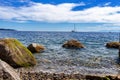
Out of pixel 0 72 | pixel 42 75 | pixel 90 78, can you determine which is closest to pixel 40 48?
pixel 42 75

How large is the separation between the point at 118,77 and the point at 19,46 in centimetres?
982

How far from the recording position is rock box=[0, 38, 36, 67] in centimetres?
1969

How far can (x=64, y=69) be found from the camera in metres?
20.1

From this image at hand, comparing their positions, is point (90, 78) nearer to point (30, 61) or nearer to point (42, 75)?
point (42, 75)

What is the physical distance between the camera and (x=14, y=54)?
1977 centimetres

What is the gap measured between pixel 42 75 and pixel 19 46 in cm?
481

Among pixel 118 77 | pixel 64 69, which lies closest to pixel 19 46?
pixel 64 69

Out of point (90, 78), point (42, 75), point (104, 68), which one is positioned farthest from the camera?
point (104, 68)

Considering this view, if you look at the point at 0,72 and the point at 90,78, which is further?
the point at 90,78

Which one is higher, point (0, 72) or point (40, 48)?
point (0, 72)

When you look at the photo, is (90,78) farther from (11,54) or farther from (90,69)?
(11,54)

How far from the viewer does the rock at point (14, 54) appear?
1969cm

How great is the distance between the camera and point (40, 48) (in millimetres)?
35125

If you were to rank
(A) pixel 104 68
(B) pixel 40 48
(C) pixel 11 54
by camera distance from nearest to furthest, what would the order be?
(C) pixel 11 54 → (A) pixel 104 68 → (B) pixel 40 48
